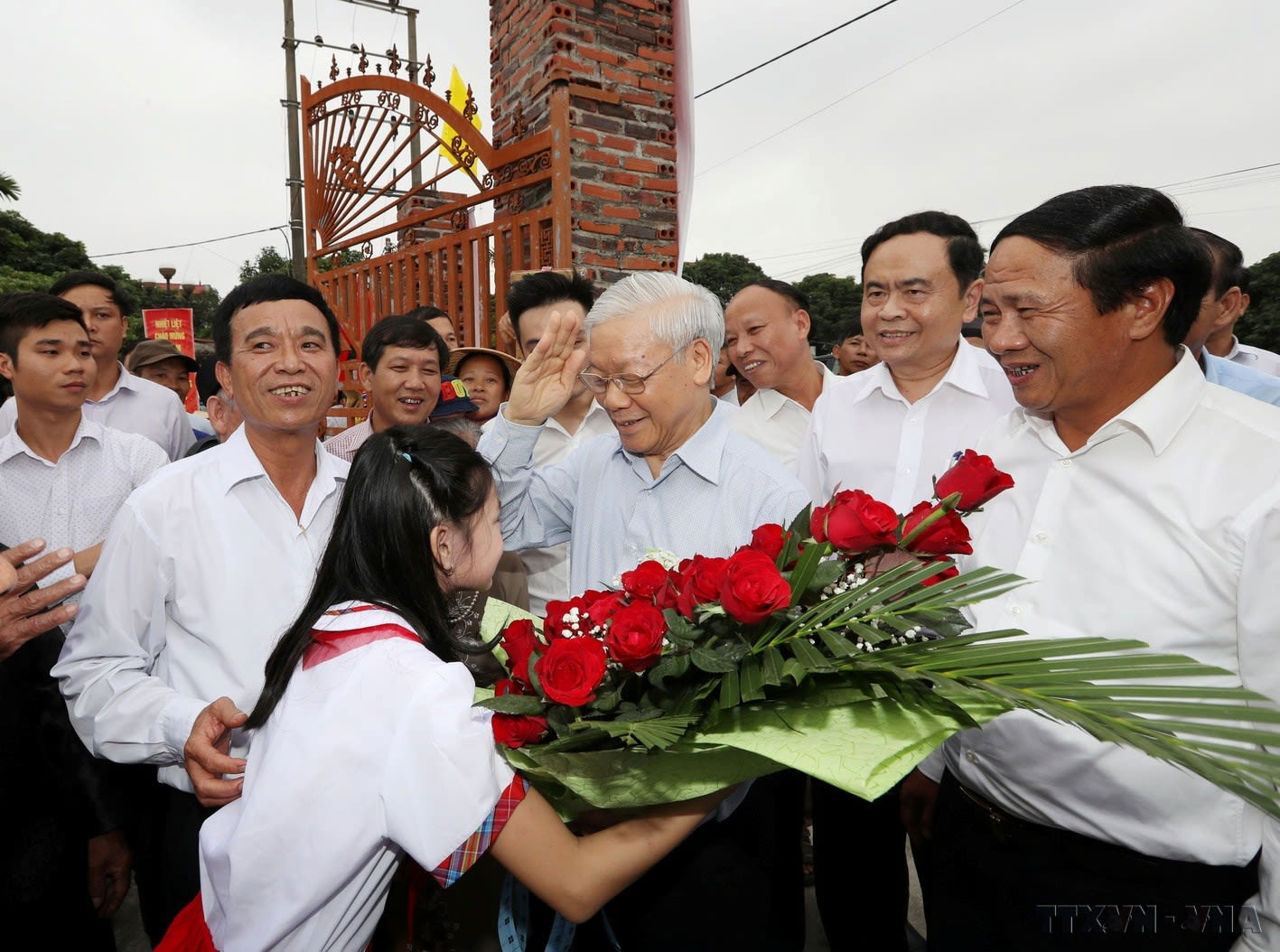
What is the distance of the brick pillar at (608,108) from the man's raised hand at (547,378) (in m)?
2.76

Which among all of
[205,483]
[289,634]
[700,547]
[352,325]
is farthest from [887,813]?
[352,325]

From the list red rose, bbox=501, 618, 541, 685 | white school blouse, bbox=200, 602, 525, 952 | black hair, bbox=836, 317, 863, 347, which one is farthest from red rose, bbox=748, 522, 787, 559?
black hair, bbox=836, 317, 863, 347

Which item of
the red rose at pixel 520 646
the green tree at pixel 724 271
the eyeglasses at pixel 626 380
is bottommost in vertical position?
the red rose at pixel 520 646

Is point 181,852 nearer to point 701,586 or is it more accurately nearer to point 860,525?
point 701,586

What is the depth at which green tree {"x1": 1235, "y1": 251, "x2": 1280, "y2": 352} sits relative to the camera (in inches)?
829

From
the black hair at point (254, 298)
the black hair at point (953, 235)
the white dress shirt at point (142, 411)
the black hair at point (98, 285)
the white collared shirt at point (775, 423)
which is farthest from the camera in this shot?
the black hair at point (98, 285)

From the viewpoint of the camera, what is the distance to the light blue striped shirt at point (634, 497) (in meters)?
1.93

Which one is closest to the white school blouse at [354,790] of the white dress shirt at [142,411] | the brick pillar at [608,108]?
the white dress shirt at [142,411]

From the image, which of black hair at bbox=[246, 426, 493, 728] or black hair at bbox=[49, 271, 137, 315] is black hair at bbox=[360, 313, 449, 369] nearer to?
black hair at bbox=[246, 426, 493, 728]

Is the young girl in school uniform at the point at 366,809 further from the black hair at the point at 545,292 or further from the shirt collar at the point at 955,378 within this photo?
the black hair at the point at 545,292

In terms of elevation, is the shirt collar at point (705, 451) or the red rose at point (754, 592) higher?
the shirt collar at point (705, 451)

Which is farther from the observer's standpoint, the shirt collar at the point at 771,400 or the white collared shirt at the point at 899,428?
the shirt collar at the point at 771,400

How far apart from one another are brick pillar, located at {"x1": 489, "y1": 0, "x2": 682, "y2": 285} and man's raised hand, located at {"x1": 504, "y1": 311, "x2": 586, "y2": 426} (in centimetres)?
276

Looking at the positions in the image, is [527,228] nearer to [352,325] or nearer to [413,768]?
[352,325]
